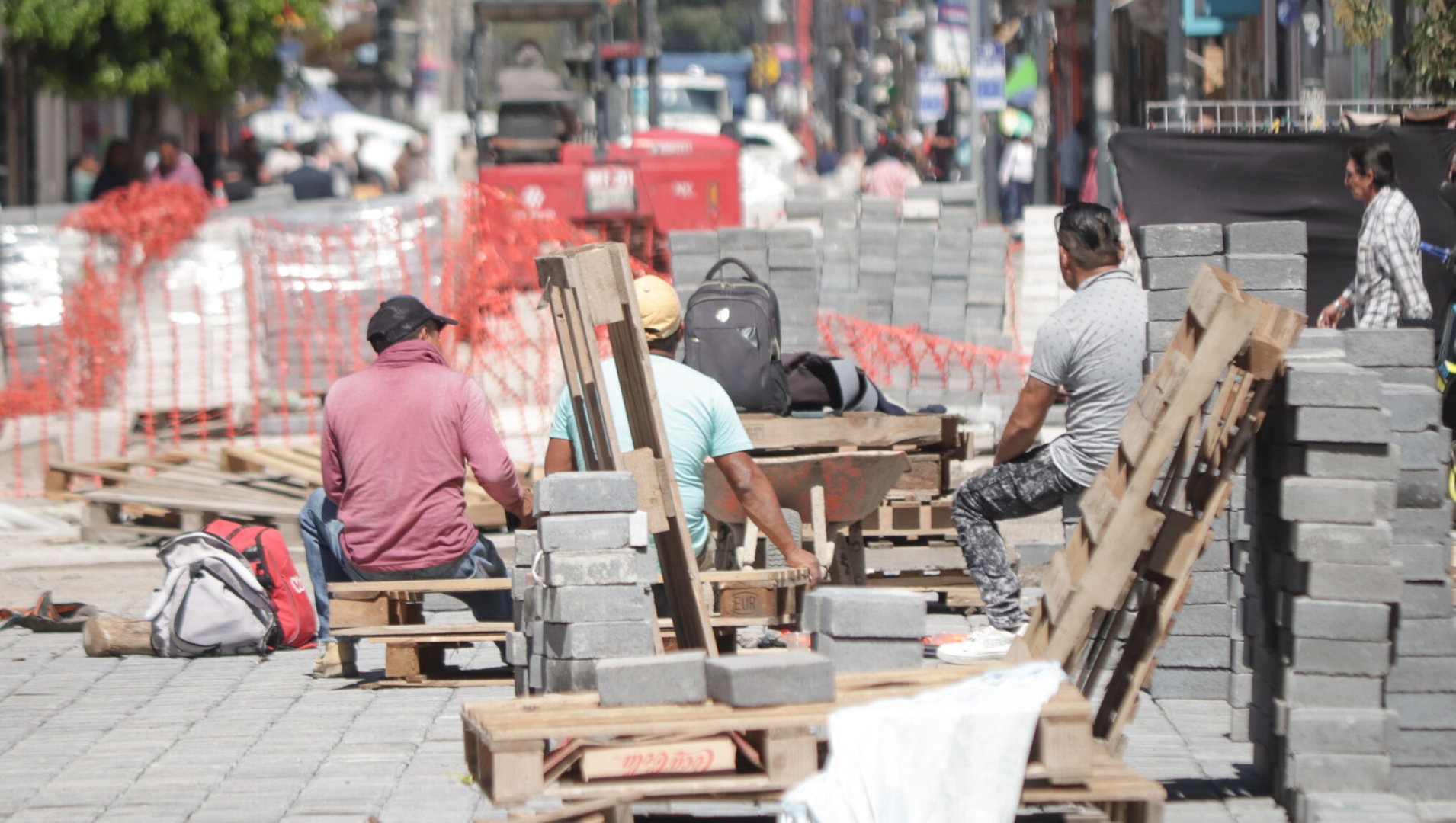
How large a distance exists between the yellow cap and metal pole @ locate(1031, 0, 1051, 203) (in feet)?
71.9

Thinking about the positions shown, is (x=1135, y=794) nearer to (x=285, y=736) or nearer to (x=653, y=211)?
(x=285, y=736)

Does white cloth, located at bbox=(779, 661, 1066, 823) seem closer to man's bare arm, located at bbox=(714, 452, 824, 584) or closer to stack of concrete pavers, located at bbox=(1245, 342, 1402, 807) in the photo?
stack of concrete pavers, located at bbox=(1245, 342, 1402, 807)

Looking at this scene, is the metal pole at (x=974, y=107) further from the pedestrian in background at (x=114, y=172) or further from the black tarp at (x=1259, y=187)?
the pedestrian in background at (x=114, y=172)

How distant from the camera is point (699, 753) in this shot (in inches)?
177

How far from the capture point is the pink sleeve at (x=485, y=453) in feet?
24.0

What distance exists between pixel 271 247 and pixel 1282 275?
10177 mm

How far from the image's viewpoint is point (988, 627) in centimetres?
757

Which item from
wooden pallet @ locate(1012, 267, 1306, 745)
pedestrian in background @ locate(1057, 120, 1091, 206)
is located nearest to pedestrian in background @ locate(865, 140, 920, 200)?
pedestrian in background @ locate(1057, 120, 1091, 206)

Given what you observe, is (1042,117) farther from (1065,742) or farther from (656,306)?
(1065,742)

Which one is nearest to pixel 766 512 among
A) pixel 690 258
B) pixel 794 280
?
pixel 794 280

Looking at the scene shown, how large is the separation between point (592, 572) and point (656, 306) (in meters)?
1.51

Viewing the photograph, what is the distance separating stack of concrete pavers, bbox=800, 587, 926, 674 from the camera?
5.06 metres

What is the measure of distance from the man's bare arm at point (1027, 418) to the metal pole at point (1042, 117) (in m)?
Answer: 21.3

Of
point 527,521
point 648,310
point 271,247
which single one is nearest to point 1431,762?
point 648,310
